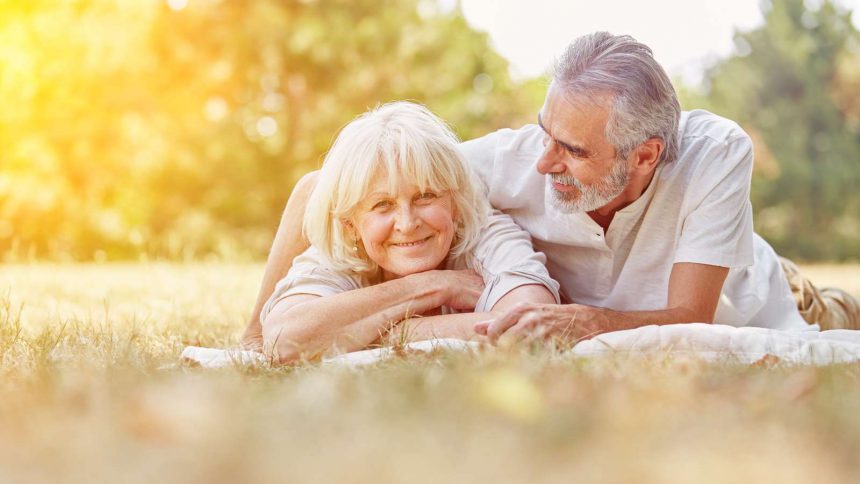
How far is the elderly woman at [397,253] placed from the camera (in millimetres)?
3836

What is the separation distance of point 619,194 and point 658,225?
0.29 m

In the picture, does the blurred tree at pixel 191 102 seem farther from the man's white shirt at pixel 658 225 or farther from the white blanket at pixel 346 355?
the white blanket at pixel 346 355

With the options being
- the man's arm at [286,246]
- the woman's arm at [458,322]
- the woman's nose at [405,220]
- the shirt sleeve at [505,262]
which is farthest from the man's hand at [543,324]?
the man's arm at [286,246]

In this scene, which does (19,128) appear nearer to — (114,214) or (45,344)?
(114,214)

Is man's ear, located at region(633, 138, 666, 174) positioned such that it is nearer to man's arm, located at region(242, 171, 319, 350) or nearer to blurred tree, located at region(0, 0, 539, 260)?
man's arm, located at region(242, 171, 319, 350)

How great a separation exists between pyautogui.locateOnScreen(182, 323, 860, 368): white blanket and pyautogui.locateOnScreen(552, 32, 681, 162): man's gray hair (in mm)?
963

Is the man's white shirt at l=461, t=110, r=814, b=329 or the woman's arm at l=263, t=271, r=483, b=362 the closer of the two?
the woman's arm at l=263, t=271, r=483, b=362

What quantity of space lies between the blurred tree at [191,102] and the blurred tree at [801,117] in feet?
36.0

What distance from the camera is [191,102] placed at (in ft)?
65.1

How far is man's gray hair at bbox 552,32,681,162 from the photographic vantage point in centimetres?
409

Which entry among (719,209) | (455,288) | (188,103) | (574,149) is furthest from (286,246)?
(188,103)

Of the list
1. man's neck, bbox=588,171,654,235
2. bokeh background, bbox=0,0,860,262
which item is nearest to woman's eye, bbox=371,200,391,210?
man's neck, bbox=588,171,654,235

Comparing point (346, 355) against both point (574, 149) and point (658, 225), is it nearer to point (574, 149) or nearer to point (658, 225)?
point (574, 149)

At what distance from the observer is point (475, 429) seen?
197 cm
